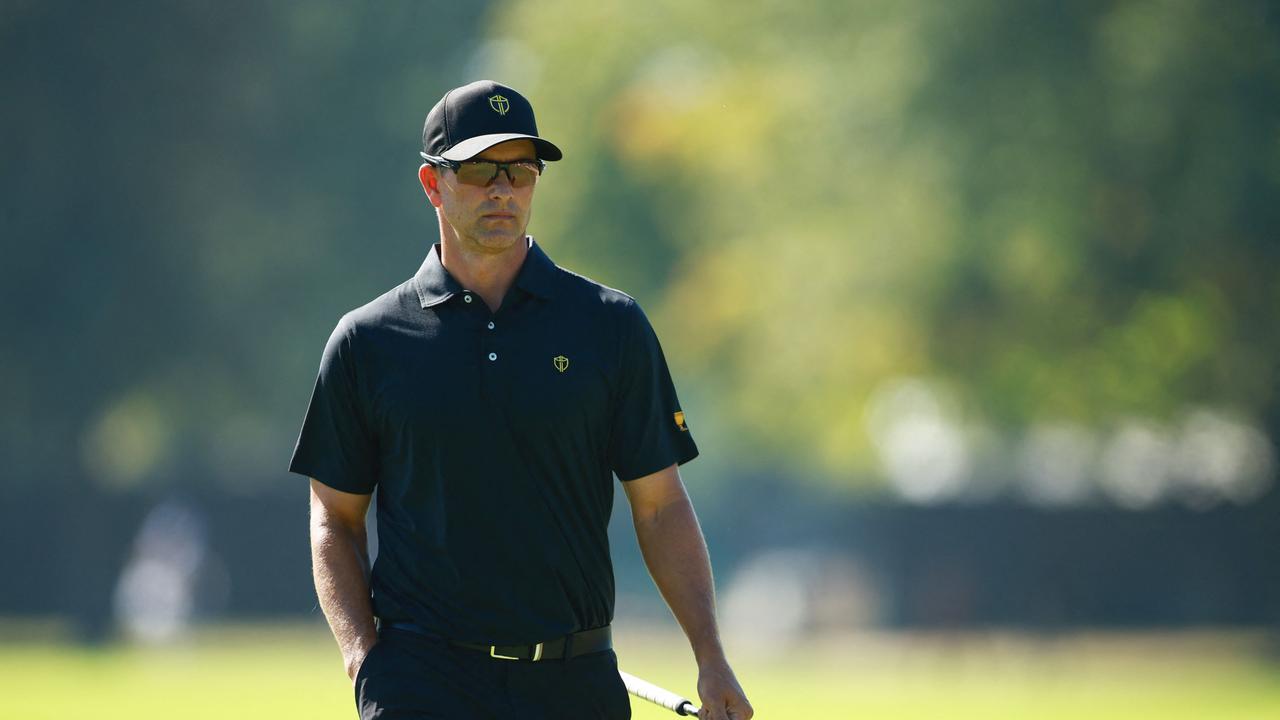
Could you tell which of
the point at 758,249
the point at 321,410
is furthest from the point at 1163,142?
the point at 321,410

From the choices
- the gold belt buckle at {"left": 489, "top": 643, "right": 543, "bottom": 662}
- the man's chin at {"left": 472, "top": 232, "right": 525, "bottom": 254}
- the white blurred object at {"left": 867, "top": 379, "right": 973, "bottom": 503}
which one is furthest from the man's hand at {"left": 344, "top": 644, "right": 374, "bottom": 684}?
the white blurred object at {"left": 867, "top": 379, "right": 973, "bottom": 503}

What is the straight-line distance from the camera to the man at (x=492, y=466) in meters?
5.60

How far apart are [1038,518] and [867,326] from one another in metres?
3.90

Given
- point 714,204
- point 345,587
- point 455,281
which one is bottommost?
point 345,587

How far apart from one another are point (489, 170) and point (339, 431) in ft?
2.48

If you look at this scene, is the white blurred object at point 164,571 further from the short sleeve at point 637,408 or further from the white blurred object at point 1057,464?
the short sleeve at point 637,408

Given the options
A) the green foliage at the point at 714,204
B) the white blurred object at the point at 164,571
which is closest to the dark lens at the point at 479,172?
the green foliage at the point at 714,204

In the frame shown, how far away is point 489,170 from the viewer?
18.9 ft

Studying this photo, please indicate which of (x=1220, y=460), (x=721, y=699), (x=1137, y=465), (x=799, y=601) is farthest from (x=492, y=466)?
(x=799, y=601)

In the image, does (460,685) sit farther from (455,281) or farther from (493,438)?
(455,281)

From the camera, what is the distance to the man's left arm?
580 centimetres

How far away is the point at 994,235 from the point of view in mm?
32969

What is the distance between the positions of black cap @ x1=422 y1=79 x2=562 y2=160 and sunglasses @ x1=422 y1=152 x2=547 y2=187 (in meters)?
0.03

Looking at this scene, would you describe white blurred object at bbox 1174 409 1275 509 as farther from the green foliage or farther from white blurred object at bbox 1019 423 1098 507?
white blurred object at bbox 1019 423 1098 507
